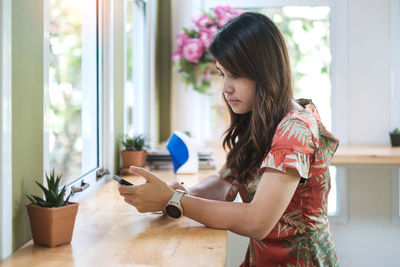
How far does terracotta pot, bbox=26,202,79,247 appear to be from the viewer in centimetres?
118

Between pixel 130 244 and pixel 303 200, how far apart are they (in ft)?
1.61

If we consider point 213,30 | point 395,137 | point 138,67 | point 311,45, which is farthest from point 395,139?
point 138,67

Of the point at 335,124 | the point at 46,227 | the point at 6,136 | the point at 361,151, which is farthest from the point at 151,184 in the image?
the point at 335,124

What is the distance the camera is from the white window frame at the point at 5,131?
1.10 m

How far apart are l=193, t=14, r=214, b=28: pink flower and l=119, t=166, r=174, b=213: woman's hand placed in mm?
1906

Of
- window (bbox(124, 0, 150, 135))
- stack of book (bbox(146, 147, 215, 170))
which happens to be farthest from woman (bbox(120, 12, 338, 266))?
window (bbox(124, 0, 150, 135))

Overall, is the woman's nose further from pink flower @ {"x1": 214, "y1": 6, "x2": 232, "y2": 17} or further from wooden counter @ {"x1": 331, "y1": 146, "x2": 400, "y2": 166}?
pink flower @ {"x1": 214, "y1": 6, "x2": 232, "y2": 17}

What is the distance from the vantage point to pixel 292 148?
121 cm

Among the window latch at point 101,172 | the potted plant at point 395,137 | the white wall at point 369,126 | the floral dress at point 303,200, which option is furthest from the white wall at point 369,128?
the floral dress at point 303,200

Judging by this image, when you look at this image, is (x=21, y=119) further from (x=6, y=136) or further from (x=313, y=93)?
(x=313, y=93)

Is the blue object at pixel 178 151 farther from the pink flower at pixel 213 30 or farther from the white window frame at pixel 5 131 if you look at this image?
the white window frame at pixel 5 131

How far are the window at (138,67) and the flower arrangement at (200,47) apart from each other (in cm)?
23

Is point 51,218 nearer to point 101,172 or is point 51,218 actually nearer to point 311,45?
point 101,172

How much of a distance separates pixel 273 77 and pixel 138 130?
69.9 inches
